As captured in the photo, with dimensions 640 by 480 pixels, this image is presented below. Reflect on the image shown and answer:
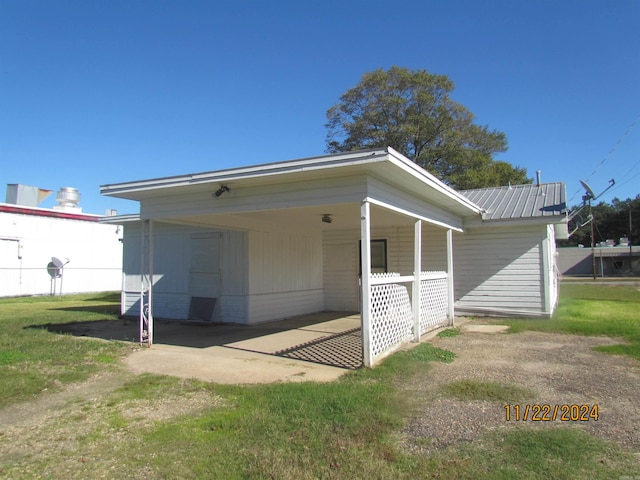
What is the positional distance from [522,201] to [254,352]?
834 centimetres

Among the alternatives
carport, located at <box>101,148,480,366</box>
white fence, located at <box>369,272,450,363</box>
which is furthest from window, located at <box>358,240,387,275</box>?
white fence, located at <box>369,272,450,363</box>

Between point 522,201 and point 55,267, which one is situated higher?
point 522,201

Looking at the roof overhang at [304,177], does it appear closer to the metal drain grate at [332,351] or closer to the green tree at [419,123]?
the metal drain grate at [332,351]

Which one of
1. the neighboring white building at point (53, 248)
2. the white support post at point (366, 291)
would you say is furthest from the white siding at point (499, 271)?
the neighboring white building at point (53, 248)

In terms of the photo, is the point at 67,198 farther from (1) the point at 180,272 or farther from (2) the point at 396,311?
(2) the point at 396,311

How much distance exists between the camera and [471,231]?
11727mm

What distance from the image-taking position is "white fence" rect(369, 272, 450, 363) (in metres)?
6.42

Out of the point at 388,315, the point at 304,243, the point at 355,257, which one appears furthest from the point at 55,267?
the point at 388,315

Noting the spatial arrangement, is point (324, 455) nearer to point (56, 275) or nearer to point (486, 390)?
point (486, 390)

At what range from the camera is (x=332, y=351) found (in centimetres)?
742

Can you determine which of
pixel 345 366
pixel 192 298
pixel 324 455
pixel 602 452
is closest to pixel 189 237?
pixel 192 298

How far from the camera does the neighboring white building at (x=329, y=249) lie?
659 cm

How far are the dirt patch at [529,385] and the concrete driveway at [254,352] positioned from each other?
1.47m

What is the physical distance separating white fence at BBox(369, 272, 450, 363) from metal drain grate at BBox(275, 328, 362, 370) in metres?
0.47
